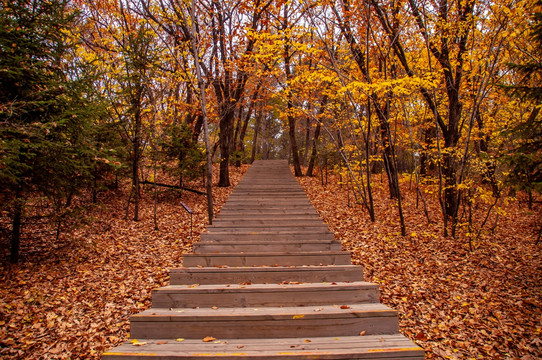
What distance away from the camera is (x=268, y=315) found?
9.96ft

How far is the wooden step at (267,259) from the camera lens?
183 inches

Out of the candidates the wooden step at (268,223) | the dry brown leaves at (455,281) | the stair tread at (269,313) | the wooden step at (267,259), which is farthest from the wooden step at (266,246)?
the stair tread at (269,313)

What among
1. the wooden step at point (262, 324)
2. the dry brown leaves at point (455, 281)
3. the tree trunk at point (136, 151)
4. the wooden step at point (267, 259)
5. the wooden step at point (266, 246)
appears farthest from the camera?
the tree trunk at point (136, 151)

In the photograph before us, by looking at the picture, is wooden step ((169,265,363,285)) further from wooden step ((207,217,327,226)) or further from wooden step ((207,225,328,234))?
wooden step ((207,217,327,226))

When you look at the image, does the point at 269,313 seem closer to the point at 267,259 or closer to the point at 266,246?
the point at 267,259

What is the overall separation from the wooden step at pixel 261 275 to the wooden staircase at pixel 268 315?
0.01 m

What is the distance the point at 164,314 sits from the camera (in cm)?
313

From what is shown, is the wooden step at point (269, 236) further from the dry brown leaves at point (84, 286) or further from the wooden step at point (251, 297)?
the wooden step at point (251, 297)

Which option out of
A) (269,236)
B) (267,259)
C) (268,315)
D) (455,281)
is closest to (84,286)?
(267,259)

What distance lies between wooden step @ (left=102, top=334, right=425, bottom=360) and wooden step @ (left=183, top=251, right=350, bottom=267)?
1.66m

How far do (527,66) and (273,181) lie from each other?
930 centimetres

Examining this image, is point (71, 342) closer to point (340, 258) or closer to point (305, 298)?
point (305, 298)

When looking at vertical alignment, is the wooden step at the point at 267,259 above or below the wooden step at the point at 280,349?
above

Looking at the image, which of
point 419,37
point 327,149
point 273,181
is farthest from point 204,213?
point 419,37
